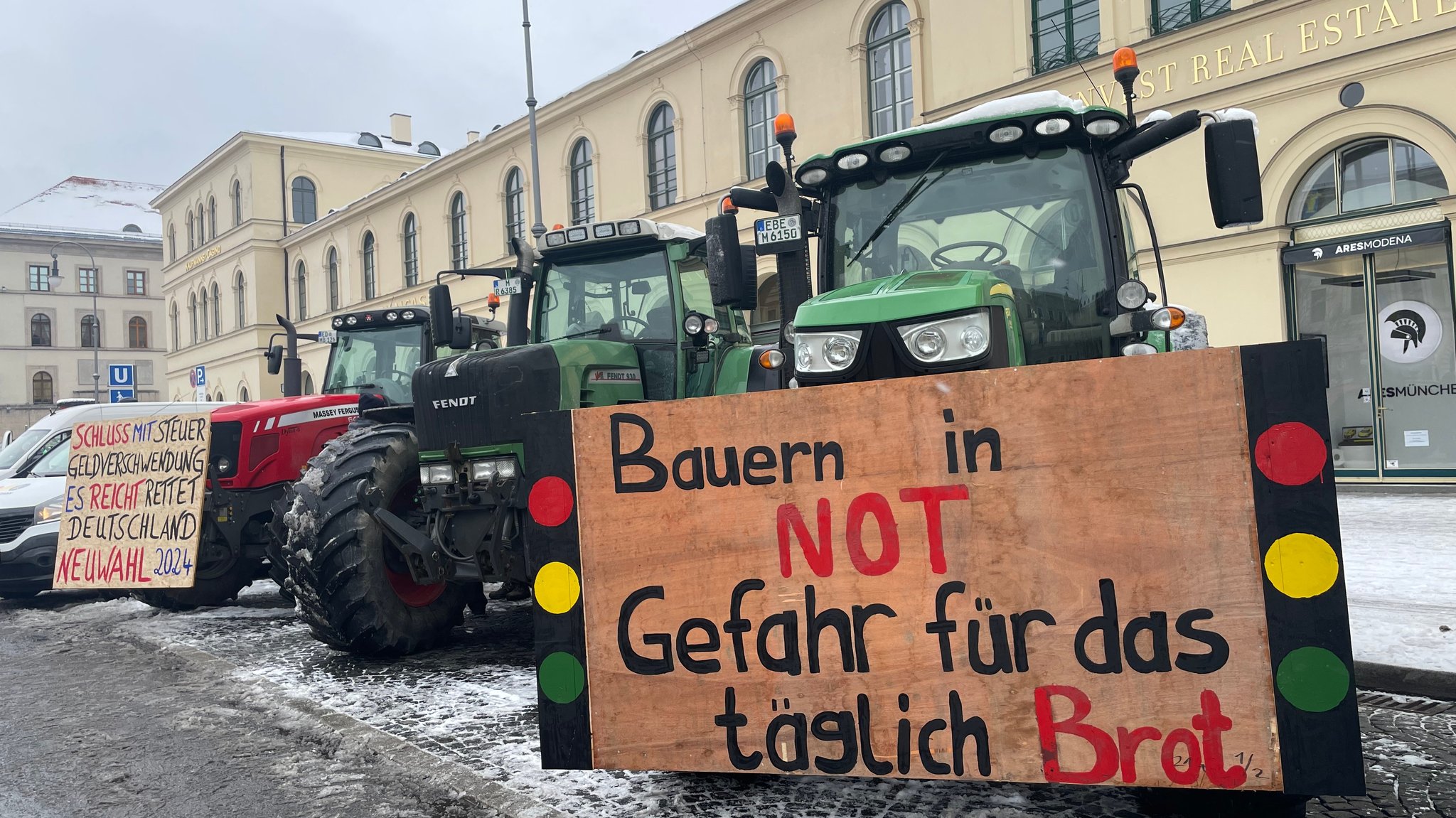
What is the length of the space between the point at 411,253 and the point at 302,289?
31.7 feet

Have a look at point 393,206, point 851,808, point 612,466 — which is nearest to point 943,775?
point 851,808

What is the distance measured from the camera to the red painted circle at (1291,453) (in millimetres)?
2400

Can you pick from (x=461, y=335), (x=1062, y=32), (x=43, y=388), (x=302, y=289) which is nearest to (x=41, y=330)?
(x=43, y=388)

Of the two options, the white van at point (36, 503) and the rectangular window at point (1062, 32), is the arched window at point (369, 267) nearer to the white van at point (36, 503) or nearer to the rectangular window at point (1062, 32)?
the white van at point (36, 503)

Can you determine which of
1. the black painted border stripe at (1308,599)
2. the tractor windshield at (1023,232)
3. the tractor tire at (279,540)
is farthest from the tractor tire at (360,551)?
the black painted border stripe at (1308,599)

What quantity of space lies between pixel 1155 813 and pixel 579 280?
4.51 metres

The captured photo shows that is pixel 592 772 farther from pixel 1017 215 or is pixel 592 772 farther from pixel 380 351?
pixel 380 351

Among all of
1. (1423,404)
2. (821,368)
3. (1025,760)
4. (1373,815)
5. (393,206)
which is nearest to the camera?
(1025,760)

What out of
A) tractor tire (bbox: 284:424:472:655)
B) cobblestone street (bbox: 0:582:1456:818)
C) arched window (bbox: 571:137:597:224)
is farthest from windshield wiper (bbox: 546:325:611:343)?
arched window (bbox: 571:137:597:224)

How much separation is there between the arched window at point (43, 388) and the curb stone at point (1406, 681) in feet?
251

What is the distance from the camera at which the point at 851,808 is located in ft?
11.6

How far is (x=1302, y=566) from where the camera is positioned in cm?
243

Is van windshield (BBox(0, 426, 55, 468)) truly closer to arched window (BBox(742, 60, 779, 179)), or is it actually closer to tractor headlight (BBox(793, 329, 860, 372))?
tractor headlight (BBox(793, 329, 860, 372))

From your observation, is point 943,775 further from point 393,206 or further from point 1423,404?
point 393,206
